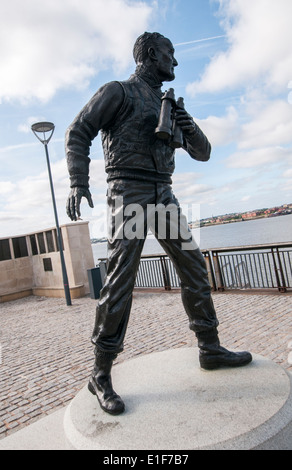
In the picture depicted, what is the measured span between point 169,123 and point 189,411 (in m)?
1.97

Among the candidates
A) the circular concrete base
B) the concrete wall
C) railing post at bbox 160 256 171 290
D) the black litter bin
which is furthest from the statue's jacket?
the concrete wall

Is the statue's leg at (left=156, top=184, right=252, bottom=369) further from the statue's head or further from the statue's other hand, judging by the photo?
the statue's head

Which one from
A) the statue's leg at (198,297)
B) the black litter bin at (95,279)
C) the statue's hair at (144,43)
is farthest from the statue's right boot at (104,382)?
the black litter bin at (95,279)

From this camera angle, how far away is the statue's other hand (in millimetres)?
2573

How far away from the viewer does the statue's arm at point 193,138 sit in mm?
2756

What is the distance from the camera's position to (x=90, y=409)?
8.16 feet

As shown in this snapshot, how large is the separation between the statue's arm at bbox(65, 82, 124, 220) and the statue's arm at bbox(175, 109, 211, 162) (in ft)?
1.62

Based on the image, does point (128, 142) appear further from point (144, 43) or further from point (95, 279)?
point (95, 279)

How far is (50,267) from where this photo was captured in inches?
540

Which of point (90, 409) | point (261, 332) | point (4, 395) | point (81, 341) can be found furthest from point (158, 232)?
point (81, 341)

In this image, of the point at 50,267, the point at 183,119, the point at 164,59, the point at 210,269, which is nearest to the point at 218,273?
the point at 210,269

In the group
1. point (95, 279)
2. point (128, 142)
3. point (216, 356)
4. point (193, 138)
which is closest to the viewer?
point (128, 142)

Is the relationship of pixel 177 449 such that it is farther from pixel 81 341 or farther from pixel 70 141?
pixel 81 341

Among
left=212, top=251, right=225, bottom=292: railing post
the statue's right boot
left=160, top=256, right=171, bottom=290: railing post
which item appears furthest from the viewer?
left=160, top=256, right=171, bottom=290: railing post
